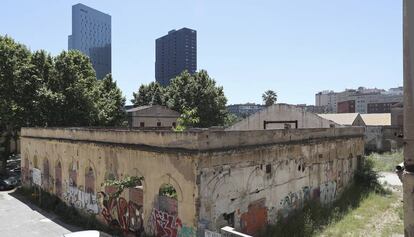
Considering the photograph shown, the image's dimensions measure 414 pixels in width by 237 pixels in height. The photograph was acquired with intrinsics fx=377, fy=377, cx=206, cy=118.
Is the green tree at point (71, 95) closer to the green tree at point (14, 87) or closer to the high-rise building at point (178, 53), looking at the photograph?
the green tree at point (14, 87)

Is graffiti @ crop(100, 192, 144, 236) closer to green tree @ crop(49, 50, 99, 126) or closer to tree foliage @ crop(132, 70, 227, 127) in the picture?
green tree @ crop(49, 50, 99, 126)

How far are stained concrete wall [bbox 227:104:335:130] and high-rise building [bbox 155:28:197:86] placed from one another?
240ft

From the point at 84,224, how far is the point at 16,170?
20.8 m

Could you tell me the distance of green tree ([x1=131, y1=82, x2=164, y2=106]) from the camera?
5751 cm

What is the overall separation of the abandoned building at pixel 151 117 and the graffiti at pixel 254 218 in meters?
32.3

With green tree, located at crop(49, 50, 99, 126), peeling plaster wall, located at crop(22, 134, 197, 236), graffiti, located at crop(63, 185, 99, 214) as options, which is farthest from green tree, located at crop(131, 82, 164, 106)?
graffiti, located at crop(63, 185, 99, 214)

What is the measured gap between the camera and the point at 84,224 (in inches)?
730

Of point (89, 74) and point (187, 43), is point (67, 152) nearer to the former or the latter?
point (89, 74)

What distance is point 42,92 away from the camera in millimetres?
A: 30984

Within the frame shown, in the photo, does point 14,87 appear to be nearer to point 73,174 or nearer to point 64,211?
point 73,174

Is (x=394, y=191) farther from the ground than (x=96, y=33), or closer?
closer

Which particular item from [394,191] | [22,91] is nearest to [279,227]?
[394,191]

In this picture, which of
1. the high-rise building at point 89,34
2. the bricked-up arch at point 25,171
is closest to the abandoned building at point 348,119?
the bricked-up arch at point 25,171

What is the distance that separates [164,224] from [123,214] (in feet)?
9.79
